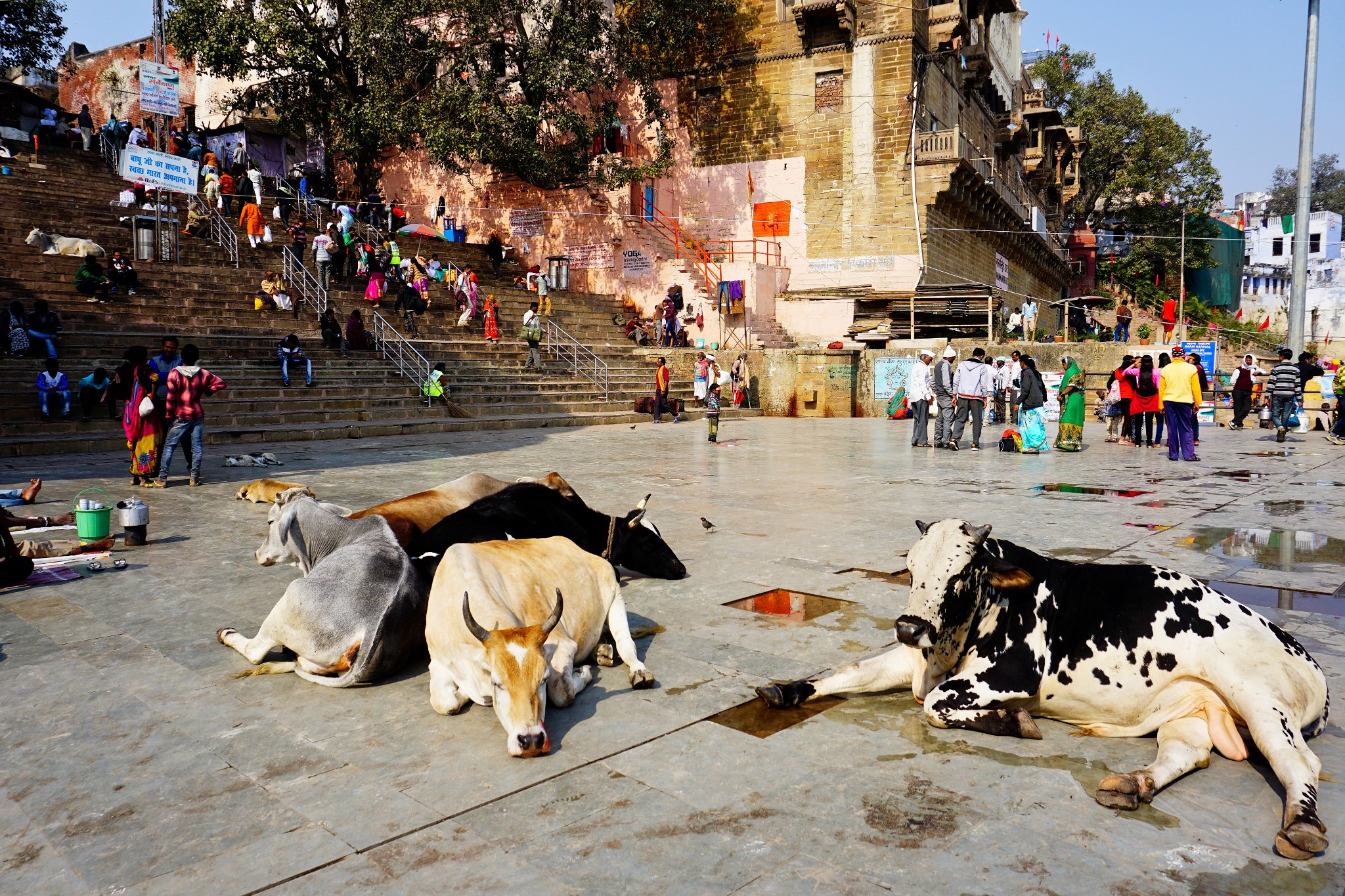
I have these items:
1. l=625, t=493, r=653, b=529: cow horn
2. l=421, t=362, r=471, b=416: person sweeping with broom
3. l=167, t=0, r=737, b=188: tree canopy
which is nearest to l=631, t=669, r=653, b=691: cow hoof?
l=625, t=493, r=653, b=529: cow horn

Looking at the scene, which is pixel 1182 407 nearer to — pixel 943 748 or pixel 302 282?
pixel 943 748

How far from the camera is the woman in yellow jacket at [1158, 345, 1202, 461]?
1463 centimetres

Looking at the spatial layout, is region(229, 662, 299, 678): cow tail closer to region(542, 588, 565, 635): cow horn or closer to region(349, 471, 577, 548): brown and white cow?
region(349, 471, 577, 548): brown and white cow

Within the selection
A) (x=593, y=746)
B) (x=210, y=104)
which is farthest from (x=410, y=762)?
(x=210, y=104)

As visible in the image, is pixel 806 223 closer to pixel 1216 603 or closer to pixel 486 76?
pixel 486 76

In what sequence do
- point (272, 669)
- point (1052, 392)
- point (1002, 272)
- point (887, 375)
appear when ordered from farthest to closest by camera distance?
1. point (1002, 272)
2. point (887, 375)
3. point (1052, 392)
4. point (272, 669)

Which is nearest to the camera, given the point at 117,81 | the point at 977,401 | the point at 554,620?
the point at 554,620

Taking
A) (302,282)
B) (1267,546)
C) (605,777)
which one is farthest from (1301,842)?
(302,282)

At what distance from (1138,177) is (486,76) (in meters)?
32.9

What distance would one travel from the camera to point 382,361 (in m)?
22.1

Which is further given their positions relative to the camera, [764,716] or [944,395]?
[944,395]

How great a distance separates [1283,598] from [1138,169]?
46.7 m

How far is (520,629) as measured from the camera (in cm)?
375

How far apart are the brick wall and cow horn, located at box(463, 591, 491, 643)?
45789mm
